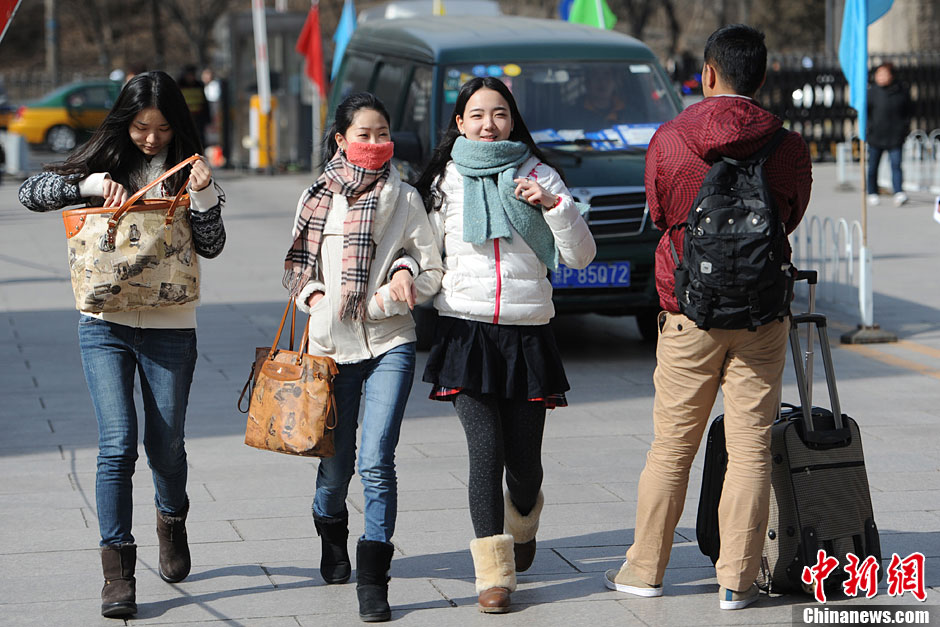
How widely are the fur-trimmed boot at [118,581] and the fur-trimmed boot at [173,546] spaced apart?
25cm

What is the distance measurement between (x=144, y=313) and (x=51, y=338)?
18.9 ft

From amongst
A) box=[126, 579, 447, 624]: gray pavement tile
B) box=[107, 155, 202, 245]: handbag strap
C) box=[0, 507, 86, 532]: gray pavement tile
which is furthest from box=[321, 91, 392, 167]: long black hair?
box=[0, 507, 86, 532]: gray pavement tile

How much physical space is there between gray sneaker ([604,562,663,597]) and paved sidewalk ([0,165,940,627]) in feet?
0.11

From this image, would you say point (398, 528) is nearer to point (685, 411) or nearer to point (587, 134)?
point (685, 411)

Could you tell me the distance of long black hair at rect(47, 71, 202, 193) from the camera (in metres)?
4.36

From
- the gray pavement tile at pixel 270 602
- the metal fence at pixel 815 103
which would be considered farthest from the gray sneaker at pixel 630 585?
the metal fence at pixel 815 103

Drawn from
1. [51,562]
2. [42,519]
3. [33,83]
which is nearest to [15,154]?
[42,519]

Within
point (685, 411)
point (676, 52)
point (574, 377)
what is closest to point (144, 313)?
point (685, 411)

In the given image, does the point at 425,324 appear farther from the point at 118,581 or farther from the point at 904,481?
the point at 118,581

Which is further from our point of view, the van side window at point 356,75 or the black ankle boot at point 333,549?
the van side window at point 356,75

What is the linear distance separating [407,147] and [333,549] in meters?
4.20

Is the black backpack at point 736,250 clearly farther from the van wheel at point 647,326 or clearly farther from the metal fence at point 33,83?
the metal fence at point 33,83

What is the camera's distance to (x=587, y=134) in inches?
358

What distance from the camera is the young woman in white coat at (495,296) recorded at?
4305mm
